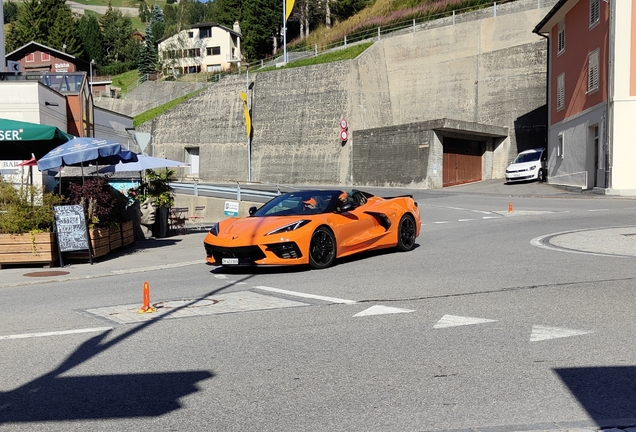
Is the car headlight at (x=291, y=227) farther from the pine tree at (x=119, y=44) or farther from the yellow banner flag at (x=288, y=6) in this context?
the pine tree at (x=119, y=44)

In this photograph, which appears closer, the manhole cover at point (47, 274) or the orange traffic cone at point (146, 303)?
the orange traffic cone at point (146, 303)

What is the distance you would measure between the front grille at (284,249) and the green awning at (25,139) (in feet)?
A: 22.6

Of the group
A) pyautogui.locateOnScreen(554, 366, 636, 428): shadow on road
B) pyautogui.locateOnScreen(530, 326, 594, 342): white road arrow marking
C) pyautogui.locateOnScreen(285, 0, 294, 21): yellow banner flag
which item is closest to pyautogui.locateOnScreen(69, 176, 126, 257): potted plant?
pyautogui.locateOnScreen(530, 326, 594, 342): white road arrow marking

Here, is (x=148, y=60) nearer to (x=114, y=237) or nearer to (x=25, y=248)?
(x=114, y=237)

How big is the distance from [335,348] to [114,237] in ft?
35.1

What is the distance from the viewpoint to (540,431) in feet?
14.4

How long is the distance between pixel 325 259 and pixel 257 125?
43331 millimetres

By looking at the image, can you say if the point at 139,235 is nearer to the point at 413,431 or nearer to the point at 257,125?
the point at 413,431

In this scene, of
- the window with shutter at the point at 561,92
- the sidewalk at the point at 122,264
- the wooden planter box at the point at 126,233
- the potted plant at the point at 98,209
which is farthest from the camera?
the window with shutter at the point at 561,92

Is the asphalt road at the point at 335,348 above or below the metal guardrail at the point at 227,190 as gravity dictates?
below

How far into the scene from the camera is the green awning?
15.5 metres

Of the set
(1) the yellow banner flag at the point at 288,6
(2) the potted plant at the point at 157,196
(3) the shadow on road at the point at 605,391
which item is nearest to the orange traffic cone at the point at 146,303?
(3) the shadow on road at the point at 605,391

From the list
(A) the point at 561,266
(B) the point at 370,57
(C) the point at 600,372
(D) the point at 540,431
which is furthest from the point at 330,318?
(B) the point at 370,57

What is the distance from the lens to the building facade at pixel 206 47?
88688 mm
